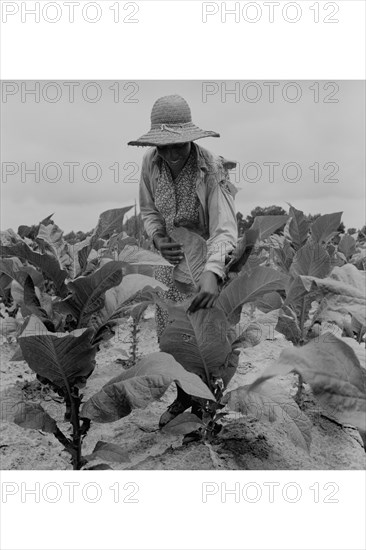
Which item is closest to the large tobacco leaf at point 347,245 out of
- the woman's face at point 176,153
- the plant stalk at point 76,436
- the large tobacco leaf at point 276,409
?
the woman's face at point 176,153

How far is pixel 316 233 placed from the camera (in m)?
3.14

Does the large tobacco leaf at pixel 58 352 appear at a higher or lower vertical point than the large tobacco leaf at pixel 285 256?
lower

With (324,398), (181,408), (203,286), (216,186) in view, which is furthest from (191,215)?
(324,398)

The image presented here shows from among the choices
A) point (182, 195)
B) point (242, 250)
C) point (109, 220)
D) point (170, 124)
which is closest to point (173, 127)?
point (170, 124)

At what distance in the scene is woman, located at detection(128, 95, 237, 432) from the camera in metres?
2.25

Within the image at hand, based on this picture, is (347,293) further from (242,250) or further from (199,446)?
(199,446)

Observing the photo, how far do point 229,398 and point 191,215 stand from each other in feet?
2.84

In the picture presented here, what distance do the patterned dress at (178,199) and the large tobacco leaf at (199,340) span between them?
1.21 feet

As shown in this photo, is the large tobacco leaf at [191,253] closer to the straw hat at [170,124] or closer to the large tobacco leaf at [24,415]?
the straw hat at [170,124]

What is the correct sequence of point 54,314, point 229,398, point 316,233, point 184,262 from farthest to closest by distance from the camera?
point 316,233 → point 184,262 → point 229,398 → point 54,314

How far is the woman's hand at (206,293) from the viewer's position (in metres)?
2.11

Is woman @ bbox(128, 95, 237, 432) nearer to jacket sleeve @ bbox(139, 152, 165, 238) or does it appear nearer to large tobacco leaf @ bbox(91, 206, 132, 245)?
jacket sleeve @ bbox(139, 152, 165, 238)

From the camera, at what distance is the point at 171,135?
226cm

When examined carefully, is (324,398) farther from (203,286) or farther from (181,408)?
(181,408)
